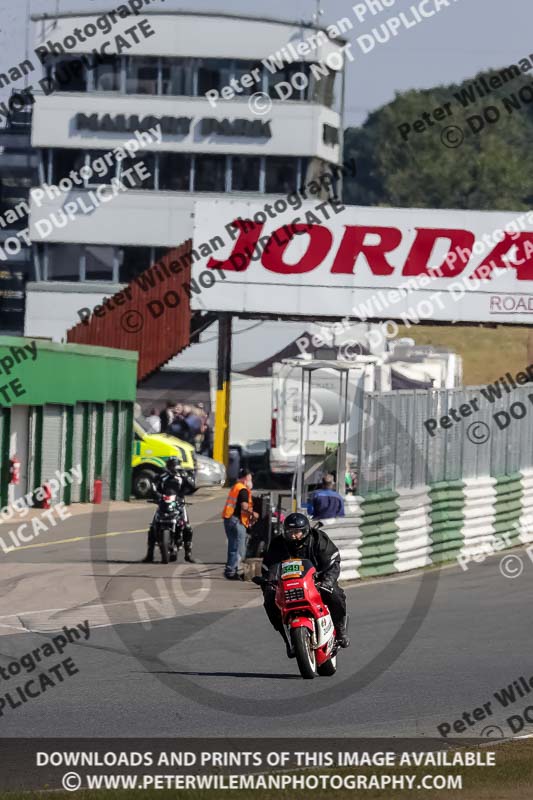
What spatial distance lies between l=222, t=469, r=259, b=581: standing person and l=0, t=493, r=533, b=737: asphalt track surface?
→ 0.33 meters

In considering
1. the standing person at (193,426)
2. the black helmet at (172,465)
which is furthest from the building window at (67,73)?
the black helmet at (172,465)

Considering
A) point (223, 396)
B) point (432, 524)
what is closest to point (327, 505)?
point (432, 524)

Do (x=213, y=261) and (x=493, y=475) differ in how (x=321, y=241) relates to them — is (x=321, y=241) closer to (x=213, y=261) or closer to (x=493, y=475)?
(x=213, y=261)

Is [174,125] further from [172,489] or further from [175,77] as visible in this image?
[172,489]

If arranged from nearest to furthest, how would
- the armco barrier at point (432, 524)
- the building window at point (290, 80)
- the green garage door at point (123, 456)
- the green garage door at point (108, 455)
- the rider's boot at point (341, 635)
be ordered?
the rider's boot at point (341, 635)
the armco barrier at point (432, 524)
the green garage door at point (108, 455)
the green garage door at point (123, 456)
the building window at point (290, 80)

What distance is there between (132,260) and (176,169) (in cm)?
410

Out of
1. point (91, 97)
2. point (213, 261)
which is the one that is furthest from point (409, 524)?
point (91, 97)

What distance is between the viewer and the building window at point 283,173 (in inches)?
2499

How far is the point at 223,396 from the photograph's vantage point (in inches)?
1608

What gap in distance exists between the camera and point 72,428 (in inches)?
1340

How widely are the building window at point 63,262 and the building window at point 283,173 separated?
26.2 ft

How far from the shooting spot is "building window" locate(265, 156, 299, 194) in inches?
2499

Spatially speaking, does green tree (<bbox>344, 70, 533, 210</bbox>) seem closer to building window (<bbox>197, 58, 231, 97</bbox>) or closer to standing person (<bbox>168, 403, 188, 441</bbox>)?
building window (<bbox>197, 58, 231, 97</bbox>)

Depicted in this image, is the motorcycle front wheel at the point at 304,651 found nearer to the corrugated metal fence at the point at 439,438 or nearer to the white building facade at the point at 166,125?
the corrugated metal fence at the point at 439,438
